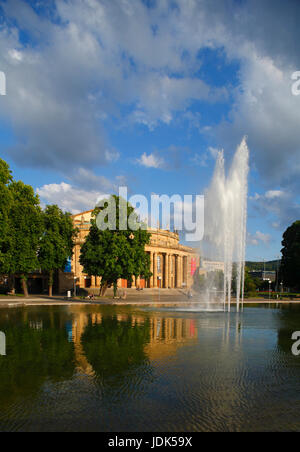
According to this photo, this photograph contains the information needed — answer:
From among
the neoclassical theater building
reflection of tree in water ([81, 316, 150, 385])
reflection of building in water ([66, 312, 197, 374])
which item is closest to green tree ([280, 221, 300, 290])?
the neoclassical theater building

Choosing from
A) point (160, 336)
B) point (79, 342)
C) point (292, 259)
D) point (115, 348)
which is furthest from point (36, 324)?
point (292, 259)

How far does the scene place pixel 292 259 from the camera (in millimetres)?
83188

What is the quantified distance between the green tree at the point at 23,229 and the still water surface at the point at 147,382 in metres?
29.9

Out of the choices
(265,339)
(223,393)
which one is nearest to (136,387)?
(223,393)

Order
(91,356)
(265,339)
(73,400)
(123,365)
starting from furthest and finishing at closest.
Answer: (265,339), (91,356), (123,365), (73,400)

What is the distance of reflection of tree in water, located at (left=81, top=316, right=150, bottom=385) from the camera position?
40.7ft

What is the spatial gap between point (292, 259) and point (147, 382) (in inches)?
3144

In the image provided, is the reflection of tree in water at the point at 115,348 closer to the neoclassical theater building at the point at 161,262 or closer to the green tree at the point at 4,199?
the green tree at the point at 4,199

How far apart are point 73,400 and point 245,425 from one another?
4488mm

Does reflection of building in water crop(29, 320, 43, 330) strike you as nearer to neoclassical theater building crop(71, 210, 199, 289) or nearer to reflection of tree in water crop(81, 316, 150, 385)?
reflection of tree in water crop(81, 316, 150, 385)

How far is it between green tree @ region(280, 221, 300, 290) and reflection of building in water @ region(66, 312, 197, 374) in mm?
63115

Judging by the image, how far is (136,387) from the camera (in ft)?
34.7

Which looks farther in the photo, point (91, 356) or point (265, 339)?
point (265, 339)
